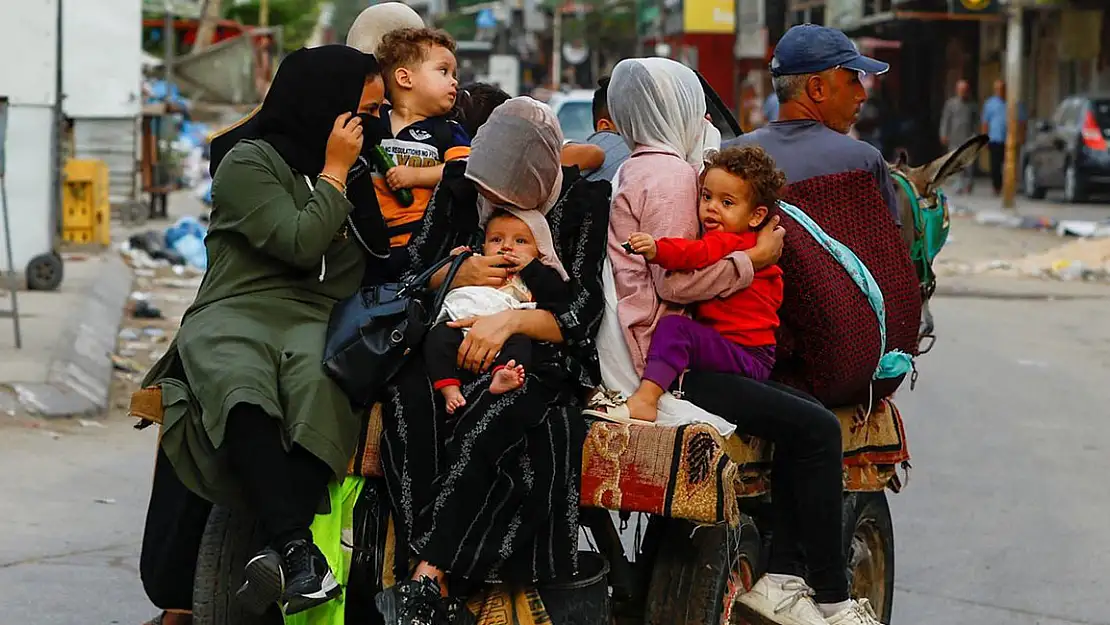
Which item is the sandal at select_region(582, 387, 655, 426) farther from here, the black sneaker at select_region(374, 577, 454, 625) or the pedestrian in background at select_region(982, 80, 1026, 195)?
the pedestrian in background at select_region(982, 80, 1026, 195)

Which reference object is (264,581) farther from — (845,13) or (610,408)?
(845,13)

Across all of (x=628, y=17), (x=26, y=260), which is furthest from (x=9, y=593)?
(x=628, y=17)

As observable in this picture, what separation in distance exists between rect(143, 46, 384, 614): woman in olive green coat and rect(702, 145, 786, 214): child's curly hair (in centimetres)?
90

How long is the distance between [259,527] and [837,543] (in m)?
1.54

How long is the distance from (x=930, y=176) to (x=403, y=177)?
2374 mm

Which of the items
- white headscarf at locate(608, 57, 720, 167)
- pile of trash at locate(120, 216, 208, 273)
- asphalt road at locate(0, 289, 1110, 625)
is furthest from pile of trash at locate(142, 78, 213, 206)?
white headscarf at locate(608, 57, 720, 167)

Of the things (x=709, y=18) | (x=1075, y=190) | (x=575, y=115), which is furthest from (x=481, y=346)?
(x=709, y=18)

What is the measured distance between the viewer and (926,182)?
649 cm

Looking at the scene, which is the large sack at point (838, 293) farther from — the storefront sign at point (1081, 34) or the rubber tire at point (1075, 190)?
the storefront sign at point (1081, 34)

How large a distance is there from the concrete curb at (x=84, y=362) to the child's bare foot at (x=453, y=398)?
613 cm

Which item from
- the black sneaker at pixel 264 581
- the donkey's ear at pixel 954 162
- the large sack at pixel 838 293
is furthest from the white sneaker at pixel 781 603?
the donkey's ear at pixel 954 162

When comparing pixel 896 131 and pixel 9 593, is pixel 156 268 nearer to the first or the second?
pixel 9 593

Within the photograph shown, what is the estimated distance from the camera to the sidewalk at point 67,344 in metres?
10.1

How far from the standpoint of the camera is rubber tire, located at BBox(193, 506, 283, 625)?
464cm
